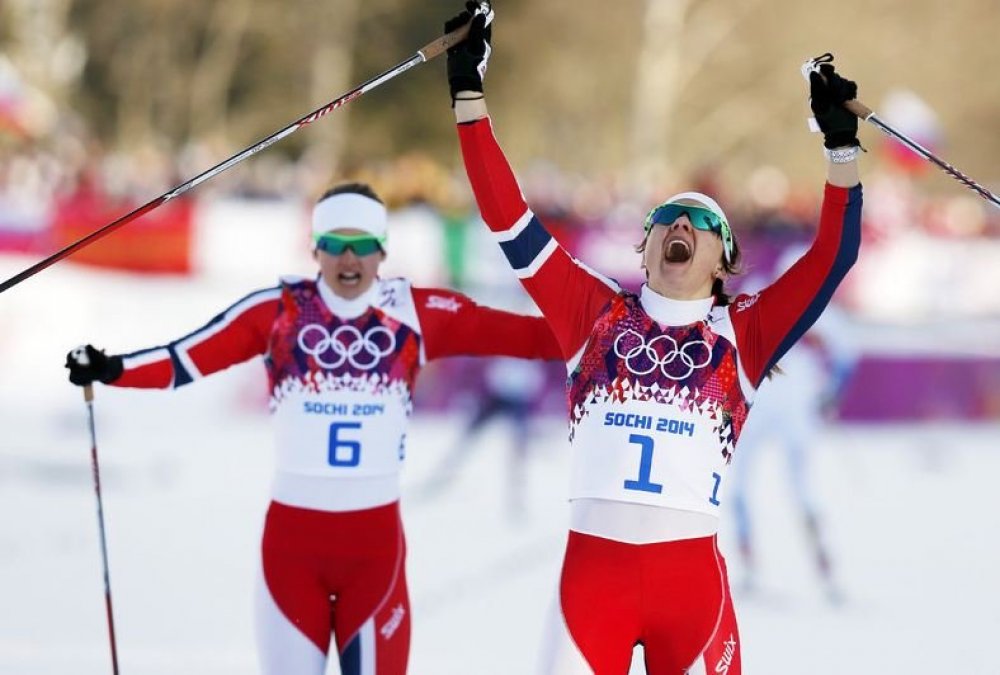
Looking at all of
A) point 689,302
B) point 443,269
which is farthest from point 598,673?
point 443,269

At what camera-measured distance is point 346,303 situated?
4.33m

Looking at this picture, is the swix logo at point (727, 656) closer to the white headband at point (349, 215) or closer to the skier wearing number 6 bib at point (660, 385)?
the skier wearing number 6 bib at point (660, 385)

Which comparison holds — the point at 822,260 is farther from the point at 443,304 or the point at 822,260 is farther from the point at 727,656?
the point at 443,304

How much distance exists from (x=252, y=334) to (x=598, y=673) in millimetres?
1561

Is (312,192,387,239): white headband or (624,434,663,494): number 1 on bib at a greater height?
(312,192,387,239): white headband

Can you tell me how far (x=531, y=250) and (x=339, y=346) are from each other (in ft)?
2.73

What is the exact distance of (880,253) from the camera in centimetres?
1513

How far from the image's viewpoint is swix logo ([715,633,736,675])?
140 inches

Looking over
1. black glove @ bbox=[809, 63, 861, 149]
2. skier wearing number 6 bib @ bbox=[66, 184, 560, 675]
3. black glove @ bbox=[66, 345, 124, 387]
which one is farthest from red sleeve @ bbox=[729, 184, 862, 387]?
black glove @ bbox=[66, 345, 124, 387]

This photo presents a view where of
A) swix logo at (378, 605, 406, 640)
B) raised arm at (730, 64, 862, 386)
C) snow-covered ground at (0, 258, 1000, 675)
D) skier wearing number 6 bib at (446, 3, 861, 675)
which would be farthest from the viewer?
snow-covered ground at (0, 258, 1000, 675)

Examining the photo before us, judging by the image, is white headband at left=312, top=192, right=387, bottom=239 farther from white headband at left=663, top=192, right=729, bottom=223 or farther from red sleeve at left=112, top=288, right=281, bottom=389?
white headband at left=663, top=192, right=729, bottom=223

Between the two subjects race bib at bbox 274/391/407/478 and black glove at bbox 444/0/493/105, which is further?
race bib at bbox 274/391/407/478

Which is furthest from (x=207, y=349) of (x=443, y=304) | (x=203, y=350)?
(x=443, y=304)

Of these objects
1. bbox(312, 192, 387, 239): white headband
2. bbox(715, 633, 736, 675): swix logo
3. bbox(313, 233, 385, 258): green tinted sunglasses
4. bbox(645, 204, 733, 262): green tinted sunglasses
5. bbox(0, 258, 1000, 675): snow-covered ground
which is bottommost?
bbox(0, 258, 1000, 675): snow-covered ground
